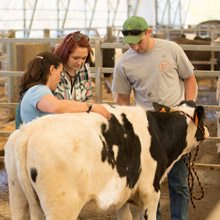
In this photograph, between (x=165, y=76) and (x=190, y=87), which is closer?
(x=165, y=76)

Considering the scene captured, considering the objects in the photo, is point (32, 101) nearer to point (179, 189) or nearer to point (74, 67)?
point (74, 67)

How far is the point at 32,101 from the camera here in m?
2.46

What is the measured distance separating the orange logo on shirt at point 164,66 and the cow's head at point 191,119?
0.32 m

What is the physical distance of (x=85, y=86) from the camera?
3025mm

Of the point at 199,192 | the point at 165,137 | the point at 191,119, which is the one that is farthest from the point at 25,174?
the point at 199,192

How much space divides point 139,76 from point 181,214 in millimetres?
1111

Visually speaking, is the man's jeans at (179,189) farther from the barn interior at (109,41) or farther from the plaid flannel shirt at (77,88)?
the plaid flannel shirt at (77,88)

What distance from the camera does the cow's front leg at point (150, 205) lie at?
264 centimetres

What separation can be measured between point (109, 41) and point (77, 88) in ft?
30.1

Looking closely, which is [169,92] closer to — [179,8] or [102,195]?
[102,195]

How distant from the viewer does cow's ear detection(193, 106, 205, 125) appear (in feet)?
9.41

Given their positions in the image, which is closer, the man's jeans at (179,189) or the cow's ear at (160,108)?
the cow's ear at (160,108)

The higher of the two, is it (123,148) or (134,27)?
(134,27)

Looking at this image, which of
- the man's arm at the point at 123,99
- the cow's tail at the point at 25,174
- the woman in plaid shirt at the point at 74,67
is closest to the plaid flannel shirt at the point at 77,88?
the woman in plaid shirt at the point at 74,67
